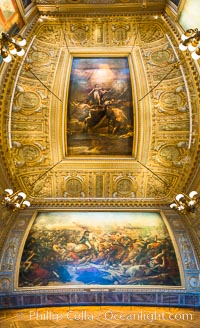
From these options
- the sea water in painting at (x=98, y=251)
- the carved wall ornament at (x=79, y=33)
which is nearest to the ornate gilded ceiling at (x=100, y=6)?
the carved wall ornament at (x=79, y=33)

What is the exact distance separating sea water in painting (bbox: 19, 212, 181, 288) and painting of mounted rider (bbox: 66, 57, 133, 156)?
343cm

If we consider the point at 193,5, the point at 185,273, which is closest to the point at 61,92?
the point at 193,5

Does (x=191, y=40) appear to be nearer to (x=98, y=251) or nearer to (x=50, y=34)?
(x=50, y=34)

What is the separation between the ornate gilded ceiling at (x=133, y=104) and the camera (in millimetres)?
9320

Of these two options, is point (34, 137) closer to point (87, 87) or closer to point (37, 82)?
point (37, 82)

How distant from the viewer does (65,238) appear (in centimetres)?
957

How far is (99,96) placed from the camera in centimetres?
986

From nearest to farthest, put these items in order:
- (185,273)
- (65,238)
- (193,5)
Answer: (193,5) < (185,273) < (65,238)

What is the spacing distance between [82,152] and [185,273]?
5.62 meters

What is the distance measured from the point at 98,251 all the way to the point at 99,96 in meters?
5.66

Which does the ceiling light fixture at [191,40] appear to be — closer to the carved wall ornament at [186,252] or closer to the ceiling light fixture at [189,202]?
the ceiling light fixture at [189,202]

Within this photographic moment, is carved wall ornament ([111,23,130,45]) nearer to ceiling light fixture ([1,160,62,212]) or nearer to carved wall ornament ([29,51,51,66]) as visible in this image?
carved wall ornament ([29,51,51,66])

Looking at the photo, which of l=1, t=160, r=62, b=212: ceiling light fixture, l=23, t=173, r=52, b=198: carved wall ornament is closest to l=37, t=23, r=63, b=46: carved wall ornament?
l=23, t=173, r=52, b=198: carved wall ornament

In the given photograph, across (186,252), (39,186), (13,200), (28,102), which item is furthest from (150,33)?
(186,252)
